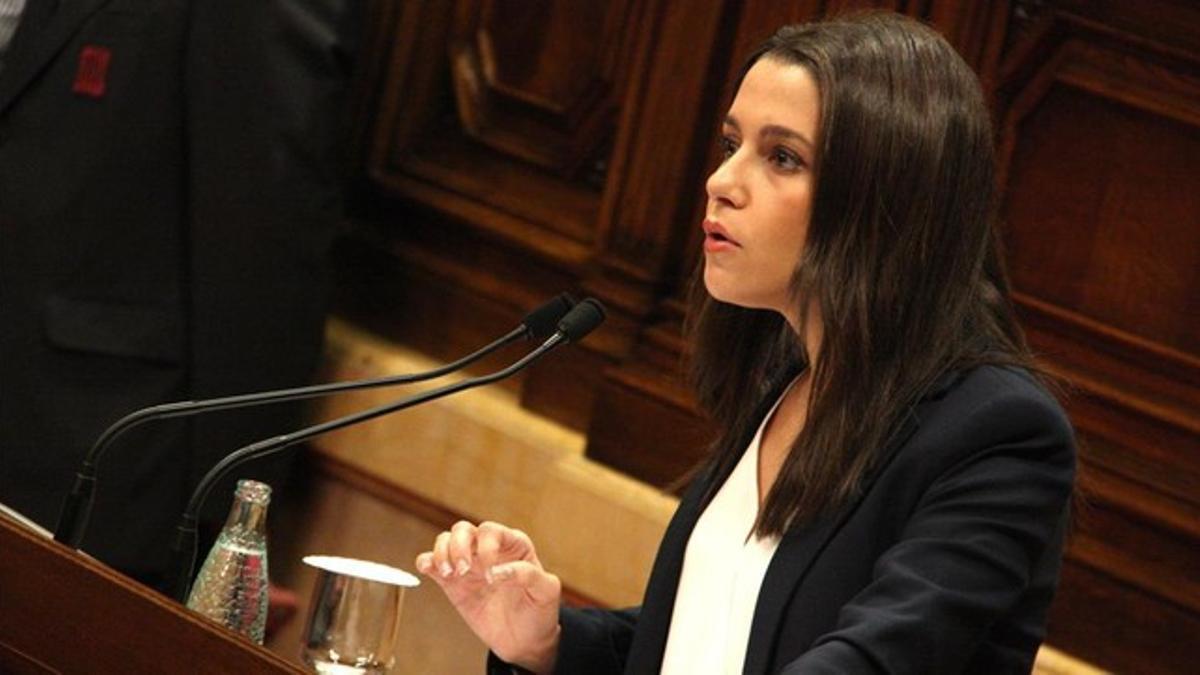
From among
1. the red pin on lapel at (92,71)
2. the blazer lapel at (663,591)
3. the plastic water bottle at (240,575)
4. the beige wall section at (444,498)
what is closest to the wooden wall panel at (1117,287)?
the beige wall section at (444,498)

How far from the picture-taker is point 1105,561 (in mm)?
3326

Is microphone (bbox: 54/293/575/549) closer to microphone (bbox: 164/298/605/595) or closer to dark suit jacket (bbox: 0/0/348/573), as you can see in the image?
microphone (bbox: 164/298/605/595)

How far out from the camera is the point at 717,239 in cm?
229

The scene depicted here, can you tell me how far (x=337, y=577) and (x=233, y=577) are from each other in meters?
0.12

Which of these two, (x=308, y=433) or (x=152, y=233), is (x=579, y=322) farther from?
(x=152, y=233)

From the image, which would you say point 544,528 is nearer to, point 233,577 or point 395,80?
point 395,80

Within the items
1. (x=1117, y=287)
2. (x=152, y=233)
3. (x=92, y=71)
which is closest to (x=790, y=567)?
(x=1117, y=287)

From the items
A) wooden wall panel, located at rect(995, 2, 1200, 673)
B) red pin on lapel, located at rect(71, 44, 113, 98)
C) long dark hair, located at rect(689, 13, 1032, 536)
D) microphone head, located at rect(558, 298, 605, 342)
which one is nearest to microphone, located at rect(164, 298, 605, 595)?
microphone head, located at rect(558, 298, 605, 342)

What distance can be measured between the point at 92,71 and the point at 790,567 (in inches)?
86.1

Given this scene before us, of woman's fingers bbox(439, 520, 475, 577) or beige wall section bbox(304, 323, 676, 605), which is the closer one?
woman's fingers bbox(439, 520, 475, 577)

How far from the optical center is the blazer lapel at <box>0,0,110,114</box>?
3.99 metres

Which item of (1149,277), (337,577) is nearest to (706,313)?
Result: (337,577)

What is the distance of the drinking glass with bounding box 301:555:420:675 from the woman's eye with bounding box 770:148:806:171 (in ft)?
1.86

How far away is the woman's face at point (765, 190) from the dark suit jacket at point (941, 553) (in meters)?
0.21
